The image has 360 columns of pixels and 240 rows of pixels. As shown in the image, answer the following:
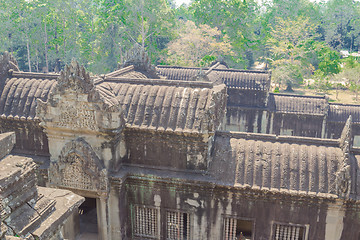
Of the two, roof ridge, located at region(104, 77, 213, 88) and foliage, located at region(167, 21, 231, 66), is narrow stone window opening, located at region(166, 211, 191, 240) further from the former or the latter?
foliage, located at region(167, 21, 231, 66)

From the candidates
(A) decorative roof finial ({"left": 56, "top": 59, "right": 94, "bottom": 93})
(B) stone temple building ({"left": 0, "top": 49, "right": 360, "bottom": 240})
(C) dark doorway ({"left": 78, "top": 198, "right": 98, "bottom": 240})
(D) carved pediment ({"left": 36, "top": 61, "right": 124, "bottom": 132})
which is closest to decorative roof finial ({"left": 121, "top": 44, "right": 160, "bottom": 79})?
(B) stone temple building ({"left": 0, "top": 49, "right": 360, "bottom": 240})

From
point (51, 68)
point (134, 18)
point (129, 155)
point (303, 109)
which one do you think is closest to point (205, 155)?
point (129, 155)

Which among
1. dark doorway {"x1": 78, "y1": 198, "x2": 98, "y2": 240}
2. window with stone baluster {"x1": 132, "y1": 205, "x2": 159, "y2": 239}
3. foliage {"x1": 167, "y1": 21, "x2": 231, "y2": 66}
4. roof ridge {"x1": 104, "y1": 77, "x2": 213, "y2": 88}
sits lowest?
dark doorway {"x1": 78, "y1": 198, "x2": 98, "y2": 240}

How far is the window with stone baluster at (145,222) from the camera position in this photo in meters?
15.0

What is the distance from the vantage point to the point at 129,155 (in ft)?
48.8

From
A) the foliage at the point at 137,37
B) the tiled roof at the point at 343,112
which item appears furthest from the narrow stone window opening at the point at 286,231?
the foliage at the point at 137,37

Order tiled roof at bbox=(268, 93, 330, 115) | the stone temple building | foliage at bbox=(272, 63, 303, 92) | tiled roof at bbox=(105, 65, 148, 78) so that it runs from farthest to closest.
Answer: foliage at bbox=(272, 63, 303, 92), tiled roof at bbox=(268, 93, 330, 115), tiled roof at bbox=(105, 65, 148, 78), the stone temple building

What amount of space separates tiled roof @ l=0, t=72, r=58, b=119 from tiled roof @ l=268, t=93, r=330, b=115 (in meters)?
19.2

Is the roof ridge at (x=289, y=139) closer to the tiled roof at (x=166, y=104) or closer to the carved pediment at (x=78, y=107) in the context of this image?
the tiled roof at (x=166, y=104)

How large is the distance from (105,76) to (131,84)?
1.81 metres

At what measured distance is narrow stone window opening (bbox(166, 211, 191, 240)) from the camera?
14641 mm

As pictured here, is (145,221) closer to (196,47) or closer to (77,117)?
(77,117)

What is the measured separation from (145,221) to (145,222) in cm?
5

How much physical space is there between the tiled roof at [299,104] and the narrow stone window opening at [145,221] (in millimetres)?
17654
